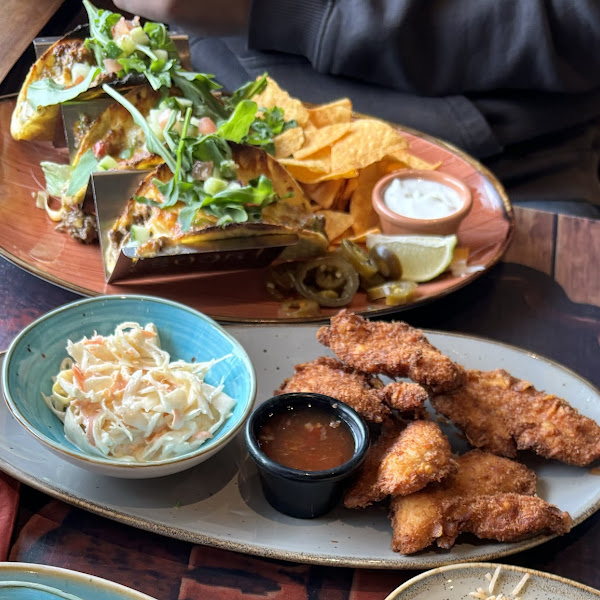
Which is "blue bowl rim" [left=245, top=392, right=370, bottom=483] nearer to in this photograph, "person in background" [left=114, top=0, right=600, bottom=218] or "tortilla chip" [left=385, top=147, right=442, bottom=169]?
"tortilla chip" [left=385, top=147, right=442, bottom=169]

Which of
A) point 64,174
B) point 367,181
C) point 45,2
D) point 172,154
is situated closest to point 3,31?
point 45,2

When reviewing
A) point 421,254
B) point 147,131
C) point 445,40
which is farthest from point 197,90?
point 445,40

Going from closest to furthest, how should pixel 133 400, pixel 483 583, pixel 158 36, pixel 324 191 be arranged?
pixel 483 583
pixel 133 400
pixel 324 191
pixel 158 36

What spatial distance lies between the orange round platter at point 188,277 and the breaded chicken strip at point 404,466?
0.66 meters

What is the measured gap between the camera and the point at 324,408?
173cm

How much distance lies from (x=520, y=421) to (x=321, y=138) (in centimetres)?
149

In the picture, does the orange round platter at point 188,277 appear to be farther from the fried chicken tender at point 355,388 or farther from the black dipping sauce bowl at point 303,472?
the black dipping sauce bowl at point 303,472

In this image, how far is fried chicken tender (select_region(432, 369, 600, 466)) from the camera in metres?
1.76

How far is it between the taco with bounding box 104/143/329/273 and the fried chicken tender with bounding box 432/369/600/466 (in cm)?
81

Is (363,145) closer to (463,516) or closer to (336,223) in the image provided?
(336,223)

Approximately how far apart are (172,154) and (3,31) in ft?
5.05

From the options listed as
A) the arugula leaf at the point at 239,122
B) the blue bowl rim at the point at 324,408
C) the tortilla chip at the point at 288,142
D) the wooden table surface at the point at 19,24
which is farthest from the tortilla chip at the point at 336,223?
the wooden table surface at the point at 19,24

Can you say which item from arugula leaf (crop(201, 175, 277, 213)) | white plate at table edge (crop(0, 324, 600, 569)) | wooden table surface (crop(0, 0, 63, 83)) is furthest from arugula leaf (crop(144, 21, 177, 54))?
white plate at table edge (crop(0, 324, 600, 569))

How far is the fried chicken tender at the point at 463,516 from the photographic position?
154cm
